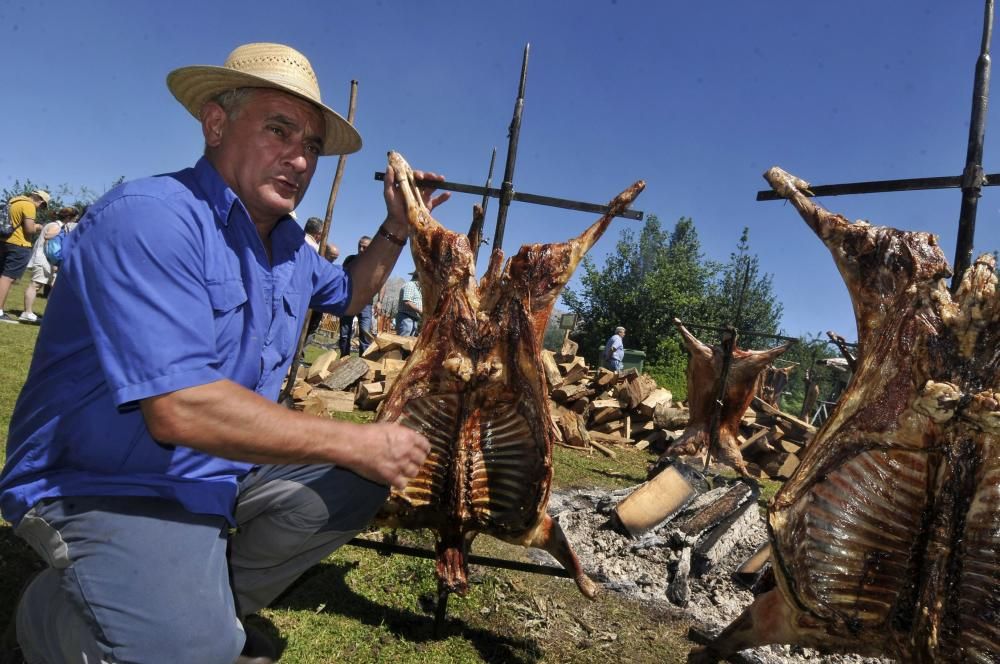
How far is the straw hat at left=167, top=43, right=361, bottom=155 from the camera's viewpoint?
221cm

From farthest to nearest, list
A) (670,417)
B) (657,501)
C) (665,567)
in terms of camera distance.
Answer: (670,417), (657,501), (665,567)

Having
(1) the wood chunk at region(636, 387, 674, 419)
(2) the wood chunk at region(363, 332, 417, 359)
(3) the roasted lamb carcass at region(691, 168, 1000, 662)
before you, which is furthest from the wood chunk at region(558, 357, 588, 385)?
(3) the roasted lamb carcass at region(691, 168, 1000, 662)

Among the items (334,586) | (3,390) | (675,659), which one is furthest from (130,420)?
(3,390)

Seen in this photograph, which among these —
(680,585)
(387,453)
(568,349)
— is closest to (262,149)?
(387,453)

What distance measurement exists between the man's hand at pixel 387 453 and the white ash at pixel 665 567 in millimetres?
2232

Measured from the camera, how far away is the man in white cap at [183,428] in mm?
1703

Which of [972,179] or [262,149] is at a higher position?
[972,179]

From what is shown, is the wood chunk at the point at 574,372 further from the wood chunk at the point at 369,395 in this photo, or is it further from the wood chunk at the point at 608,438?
the wood chunk at the point at 369,395

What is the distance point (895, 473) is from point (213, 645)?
2.47 m

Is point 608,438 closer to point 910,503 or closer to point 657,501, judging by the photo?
point 657,501

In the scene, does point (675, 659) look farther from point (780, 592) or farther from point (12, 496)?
point (12, 496)

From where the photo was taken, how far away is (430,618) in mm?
→ 3062

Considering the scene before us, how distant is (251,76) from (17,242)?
9.34 m

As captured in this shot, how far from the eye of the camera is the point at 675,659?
298 cm
